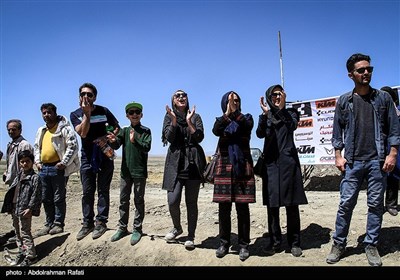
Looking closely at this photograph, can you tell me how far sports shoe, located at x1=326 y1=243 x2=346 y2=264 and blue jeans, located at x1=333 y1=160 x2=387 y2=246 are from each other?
78 millimetres

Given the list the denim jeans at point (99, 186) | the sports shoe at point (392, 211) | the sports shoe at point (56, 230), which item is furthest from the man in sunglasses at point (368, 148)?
the sports shoe at point (56, 230)

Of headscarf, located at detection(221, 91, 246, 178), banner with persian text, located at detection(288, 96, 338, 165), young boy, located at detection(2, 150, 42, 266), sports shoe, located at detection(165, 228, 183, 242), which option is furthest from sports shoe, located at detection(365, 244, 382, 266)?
banner with persian text, located at detection(288, 96, 338, 165)

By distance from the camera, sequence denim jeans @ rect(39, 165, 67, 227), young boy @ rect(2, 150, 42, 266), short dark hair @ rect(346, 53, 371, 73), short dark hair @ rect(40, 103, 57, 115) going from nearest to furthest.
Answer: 1. short dark hair @ rect(346, 53, 371, 73)
2. young boy @ rect(2, 150, 42, 266)
3. denim jeans @ rect(39, 165, 67, 227)
4. short dark hair @ rect(40, 103, 57, 115)

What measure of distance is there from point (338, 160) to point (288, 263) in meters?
1.55

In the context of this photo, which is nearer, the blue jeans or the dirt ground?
the blue jeans

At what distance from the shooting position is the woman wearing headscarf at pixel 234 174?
4750mm

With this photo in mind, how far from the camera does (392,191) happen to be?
597 centimetres

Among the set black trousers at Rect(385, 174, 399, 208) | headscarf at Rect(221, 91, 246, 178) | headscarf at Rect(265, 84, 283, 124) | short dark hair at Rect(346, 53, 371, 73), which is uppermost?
short dark hair at Rect(346, 53, 371, 73)

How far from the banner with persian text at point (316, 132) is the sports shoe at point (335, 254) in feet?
19.0

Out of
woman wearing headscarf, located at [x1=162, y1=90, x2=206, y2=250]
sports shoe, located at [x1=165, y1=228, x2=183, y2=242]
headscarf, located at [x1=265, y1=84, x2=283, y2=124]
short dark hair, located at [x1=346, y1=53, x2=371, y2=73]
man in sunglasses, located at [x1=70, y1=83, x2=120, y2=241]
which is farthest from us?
man in sunglasses, located at [x1=70, y1=83, x2=120, y2=241]

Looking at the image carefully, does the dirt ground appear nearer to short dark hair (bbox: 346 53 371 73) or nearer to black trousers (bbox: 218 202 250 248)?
black trousers (bbox: 218 202 250 248)

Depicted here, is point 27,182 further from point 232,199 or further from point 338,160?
point 338,160

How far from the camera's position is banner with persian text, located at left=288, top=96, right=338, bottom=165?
32.4 feet
